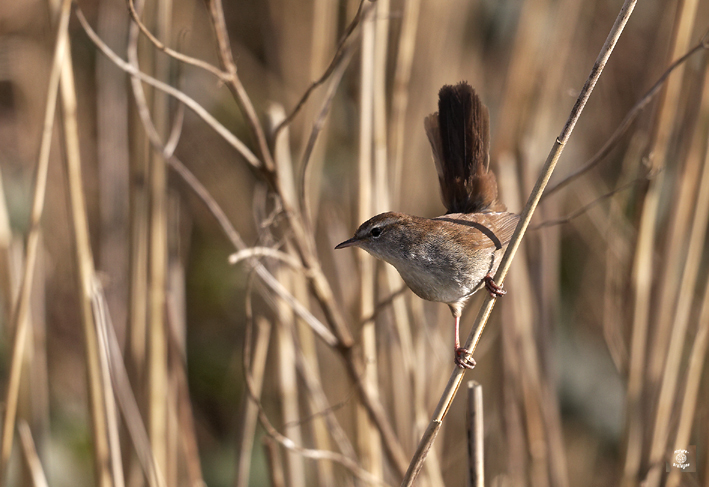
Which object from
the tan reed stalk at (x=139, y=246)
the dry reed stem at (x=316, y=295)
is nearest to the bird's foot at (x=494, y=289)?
the dry reed stem at (x=316, y=295)

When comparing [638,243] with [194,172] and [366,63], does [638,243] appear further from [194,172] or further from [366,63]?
[194,172]

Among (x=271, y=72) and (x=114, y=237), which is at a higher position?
(x=271, y=72)

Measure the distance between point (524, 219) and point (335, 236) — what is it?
0.96m

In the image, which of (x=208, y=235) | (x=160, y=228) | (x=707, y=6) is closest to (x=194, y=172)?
(x=208, y=235)

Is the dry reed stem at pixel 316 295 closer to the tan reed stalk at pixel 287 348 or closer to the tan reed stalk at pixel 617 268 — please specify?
the tan reed stalk at pixel 287 348

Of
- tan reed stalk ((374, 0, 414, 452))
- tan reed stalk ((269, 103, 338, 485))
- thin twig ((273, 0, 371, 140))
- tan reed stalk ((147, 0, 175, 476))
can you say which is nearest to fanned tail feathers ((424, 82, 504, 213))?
tan reed stalk ((374, 0, 414, 452))

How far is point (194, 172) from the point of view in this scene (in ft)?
8.60

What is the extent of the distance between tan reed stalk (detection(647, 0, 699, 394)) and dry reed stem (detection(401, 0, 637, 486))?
58 centimetres

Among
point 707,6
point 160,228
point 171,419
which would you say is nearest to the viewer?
point 160,228

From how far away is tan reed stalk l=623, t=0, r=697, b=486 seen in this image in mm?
1417

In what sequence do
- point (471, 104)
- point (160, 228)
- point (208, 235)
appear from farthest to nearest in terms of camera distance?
1. point (208, 235)
2. point (160, 228)
3. point (471, 104)

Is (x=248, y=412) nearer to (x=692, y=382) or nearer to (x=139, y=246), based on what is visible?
(x=139, y=246)

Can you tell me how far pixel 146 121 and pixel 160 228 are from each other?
0.94 ft

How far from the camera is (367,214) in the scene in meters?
1.50
